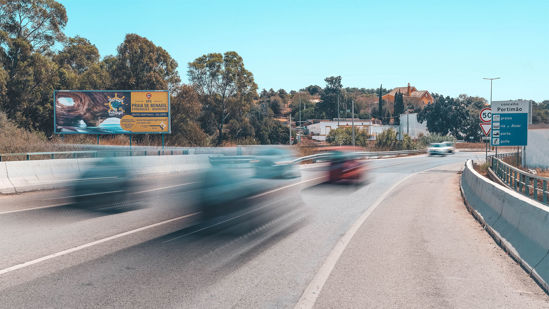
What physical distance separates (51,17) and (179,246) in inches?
1798

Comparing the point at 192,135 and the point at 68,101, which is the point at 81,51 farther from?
the point at 68,101

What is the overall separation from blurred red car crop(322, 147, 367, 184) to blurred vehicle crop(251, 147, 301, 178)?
80.7 inches

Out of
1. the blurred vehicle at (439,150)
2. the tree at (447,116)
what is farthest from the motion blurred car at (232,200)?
the tree at (447,116)

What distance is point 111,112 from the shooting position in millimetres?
35188

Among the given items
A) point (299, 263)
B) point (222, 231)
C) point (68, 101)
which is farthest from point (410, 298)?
point (68, 101)

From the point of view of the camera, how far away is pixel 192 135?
5119 centimetres

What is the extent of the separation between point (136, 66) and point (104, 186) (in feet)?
116

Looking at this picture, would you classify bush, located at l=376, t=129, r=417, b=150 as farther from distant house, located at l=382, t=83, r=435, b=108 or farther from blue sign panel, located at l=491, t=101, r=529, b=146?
distant house, located at l=382, t=83, r=435, b=108

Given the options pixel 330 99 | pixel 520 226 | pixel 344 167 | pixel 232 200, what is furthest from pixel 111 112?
pixel 330 99

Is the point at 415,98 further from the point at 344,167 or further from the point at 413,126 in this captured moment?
the point at 344,167

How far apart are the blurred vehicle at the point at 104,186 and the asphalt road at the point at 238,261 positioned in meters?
1.06

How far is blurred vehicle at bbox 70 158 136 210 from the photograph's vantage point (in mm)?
12414

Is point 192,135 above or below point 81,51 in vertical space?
below

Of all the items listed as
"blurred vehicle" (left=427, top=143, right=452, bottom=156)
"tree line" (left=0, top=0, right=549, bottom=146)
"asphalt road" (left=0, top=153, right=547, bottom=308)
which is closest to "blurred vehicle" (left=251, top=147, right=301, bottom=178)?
"asphalt road" (left=0, top=153, right=547, bottom=308)
